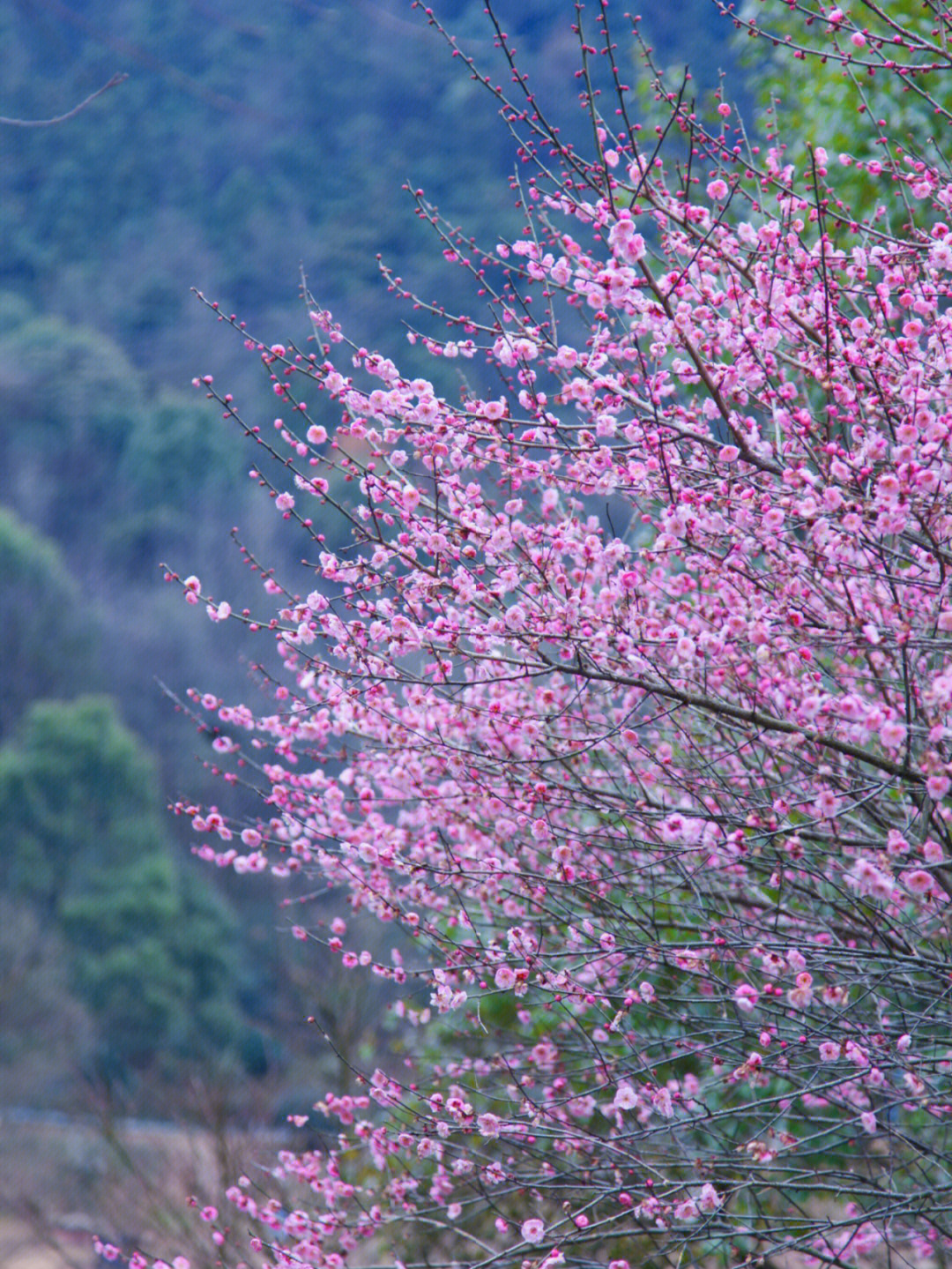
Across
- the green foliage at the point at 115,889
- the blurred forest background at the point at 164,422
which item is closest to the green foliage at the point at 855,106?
the blurred forest background at the point at 164,422

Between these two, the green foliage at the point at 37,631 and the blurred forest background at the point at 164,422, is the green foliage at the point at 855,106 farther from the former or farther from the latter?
the green foliage at the point at 37,631

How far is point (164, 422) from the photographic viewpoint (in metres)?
17.7

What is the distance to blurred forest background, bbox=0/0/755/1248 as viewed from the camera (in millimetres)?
12172

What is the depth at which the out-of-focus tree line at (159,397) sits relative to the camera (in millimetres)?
12562

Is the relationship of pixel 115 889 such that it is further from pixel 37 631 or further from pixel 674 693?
pixel 674 693

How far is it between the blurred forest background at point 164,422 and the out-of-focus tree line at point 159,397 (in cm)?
5

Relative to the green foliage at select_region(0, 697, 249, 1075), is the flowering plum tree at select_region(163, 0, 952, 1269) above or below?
below

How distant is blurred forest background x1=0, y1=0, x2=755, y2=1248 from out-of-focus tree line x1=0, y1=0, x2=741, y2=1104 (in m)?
0.05

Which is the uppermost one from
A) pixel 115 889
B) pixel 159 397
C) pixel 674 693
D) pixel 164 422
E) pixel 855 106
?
pixel 159 397

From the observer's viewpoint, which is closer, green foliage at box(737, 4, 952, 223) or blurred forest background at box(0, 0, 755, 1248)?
green foliage at box(737, 4, 952, 223)

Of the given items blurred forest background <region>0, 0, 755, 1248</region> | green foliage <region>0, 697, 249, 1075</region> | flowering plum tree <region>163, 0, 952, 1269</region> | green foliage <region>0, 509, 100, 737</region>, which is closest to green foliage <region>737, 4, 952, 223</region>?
flowering plum tree <region>163, 0, 952, 1269</region>

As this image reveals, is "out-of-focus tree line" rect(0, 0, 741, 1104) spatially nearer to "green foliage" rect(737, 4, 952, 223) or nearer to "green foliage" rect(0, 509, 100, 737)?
"green foliage" rect(0, 509, 100, 737)

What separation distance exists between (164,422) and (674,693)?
16.6 meters

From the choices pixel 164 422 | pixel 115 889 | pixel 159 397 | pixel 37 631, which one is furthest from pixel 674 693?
pixel 159 397
